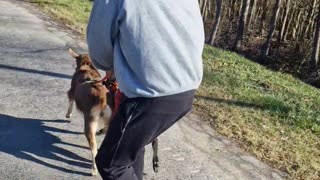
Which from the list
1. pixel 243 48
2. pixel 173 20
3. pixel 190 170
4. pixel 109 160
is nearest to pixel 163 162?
pixel 190 170

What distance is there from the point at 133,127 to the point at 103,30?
532mm

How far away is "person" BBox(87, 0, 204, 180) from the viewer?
8.13 feet

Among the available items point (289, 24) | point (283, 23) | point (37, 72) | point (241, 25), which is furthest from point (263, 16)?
point (37, 72)

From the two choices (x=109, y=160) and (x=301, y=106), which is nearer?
(x=109, y=160)

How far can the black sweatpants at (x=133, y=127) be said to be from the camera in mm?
2631

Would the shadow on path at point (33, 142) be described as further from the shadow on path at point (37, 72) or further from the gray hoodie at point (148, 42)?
the gray hoodie at point (148, 42)

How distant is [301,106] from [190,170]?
9.93 ft

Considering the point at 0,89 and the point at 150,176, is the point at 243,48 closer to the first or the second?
the point at 0,89

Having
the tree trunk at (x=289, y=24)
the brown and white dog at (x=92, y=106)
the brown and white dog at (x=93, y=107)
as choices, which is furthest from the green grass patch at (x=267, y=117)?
the tree trunk at (x=289, y=24)

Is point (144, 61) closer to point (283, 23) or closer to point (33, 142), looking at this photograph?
point (33, 142)

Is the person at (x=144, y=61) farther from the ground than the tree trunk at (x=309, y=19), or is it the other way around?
the person at (x=144, y=61)

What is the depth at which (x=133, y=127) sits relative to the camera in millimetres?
2650

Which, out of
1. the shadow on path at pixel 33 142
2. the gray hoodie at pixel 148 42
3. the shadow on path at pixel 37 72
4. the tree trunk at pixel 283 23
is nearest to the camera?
the gray hoodie at pixel 148 42

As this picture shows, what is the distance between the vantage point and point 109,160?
2.75 metres
